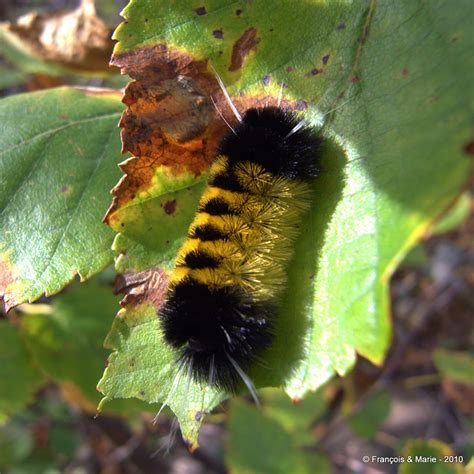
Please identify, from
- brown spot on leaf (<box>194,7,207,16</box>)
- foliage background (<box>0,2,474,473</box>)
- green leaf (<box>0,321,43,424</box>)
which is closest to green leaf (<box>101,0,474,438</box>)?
brown spot on leaf (<box>194,7,207,16</box>)

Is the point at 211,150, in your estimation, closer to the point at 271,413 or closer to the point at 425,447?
the point at 425,447

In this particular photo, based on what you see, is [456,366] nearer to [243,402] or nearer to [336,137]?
[243,402]

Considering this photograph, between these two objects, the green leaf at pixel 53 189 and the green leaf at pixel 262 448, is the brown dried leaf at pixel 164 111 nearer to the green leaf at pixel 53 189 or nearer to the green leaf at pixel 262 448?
the green leaf at pixel 53 189

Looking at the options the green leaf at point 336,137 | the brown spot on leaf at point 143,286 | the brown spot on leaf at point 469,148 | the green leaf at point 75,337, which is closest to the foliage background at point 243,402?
the green leaf at point 75,337

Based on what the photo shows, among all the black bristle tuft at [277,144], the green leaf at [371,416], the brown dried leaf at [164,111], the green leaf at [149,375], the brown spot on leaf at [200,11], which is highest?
the brown spot on leaf at [200,11]

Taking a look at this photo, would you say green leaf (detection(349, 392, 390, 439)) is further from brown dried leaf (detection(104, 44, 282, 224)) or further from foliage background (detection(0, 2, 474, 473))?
brown dried leaf (detection(104, 44, 282, 224))

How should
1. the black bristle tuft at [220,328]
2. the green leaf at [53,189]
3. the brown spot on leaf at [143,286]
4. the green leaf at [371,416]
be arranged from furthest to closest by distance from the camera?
the green leaf at [371,416], the green leaf at [53,189], the brown spot on leaf at [143,286], the black bristle tuft at [220,328]

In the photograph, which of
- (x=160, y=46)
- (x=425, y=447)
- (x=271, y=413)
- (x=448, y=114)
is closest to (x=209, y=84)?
(x=160, y=46)
